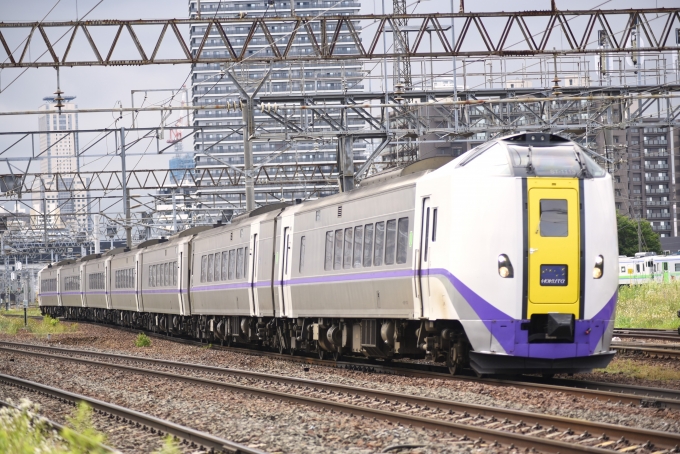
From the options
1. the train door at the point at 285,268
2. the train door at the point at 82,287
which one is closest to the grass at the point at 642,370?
the train door at the point at 285,268

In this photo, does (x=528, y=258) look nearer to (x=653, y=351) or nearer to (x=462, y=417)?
(x=462, y=417)

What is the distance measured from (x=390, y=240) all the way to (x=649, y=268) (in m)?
58.3

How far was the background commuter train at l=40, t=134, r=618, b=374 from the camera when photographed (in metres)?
14.1

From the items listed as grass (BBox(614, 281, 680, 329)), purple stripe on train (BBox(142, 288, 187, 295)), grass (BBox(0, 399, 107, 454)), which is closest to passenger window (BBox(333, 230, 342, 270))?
grass (BBox(0, 399, 107, 454))

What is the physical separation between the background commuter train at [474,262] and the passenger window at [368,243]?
0.12 ft

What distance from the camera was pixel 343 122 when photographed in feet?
117

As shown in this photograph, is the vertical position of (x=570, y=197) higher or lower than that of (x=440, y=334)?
higher

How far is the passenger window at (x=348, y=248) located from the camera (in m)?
18.6

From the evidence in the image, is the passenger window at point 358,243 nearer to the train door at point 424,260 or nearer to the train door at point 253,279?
the train door at point 424,260

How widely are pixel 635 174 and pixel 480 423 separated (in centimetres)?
13875

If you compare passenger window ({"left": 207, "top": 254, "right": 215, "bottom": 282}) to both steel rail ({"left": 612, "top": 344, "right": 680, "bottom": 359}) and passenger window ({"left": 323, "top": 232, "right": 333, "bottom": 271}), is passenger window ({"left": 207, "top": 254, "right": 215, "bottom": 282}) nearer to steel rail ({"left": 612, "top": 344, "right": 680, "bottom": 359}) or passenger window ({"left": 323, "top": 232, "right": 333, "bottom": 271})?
passenger window ({"left": 323, "top": 232, "right": 333, "bottom": 271})

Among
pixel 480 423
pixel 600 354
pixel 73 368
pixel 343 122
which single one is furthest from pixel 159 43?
Answer: pixel 480 423

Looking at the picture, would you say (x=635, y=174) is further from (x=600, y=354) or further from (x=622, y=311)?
(x=600, y=354)

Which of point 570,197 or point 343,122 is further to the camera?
point 343,122
